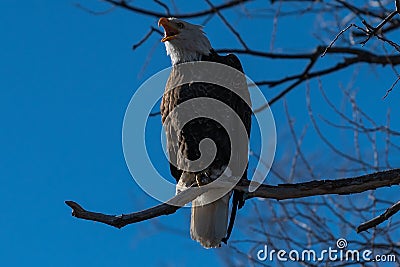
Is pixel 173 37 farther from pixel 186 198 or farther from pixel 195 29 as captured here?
pixel 186 198

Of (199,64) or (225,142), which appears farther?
(199,64)

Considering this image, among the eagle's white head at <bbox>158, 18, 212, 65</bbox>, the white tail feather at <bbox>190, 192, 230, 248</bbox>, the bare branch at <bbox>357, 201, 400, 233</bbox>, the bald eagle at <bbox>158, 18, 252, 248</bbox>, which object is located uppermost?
the eagle's white head at <bbox>158, 18, 212, 65</bbox>

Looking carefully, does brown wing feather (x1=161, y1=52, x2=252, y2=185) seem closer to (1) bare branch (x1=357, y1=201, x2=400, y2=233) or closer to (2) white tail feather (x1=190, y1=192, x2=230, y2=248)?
(2) white tail feather (x1=190, y1=192, x2=230, y2=248)

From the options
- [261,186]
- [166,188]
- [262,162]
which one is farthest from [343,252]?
[261,186]

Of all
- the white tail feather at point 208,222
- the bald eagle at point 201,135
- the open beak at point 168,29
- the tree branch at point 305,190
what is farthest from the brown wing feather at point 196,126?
the tree branch at point 305,190

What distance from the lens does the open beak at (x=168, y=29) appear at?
16.7 feet

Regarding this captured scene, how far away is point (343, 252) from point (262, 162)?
81cm

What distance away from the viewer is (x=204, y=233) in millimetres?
4309

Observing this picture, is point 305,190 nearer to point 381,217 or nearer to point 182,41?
point 381,217

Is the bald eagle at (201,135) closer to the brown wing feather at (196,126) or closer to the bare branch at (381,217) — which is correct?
the brown wing feather at (196,126)

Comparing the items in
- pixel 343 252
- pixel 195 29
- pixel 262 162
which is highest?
pixel 195 29

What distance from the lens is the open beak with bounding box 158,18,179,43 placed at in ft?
16.7

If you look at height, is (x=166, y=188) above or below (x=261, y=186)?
above

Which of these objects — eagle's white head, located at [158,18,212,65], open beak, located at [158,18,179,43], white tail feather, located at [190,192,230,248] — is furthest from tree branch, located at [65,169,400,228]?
open beak, located at [158,18,179,43]
